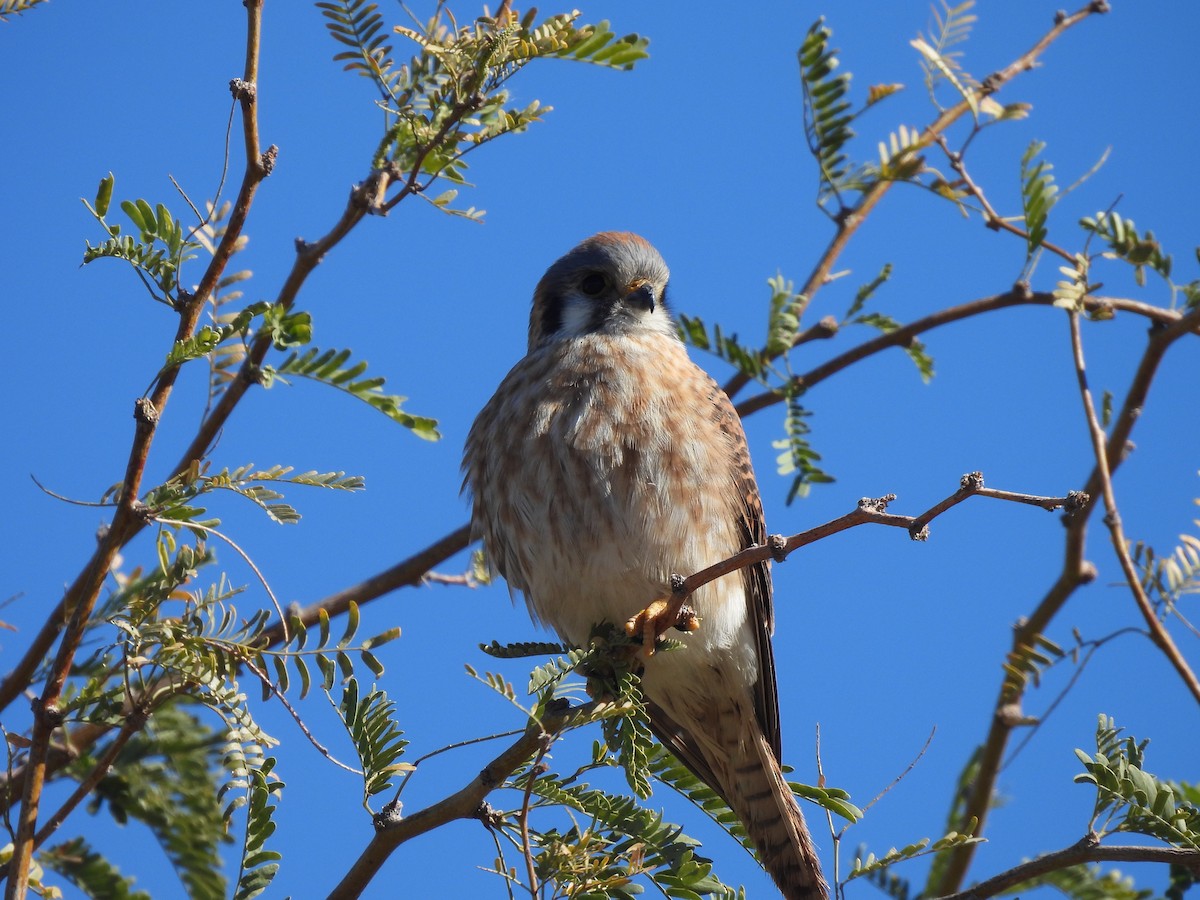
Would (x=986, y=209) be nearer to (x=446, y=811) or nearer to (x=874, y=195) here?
(x=874, y=195)

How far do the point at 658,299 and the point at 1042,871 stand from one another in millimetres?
2480

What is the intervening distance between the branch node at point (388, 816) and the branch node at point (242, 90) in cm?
132

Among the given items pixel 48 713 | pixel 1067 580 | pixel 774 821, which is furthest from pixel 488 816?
pixel 1067 580

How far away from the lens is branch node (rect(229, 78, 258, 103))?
2357mm

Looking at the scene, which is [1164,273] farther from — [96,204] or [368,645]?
[96,204]

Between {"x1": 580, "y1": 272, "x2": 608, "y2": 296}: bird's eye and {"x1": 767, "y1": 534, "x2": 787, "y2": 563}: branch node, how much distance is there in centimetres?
229

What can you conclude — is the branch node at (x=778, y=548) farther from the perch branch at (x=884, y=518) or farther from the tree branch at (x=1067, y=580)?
the tree branch at (x=1067, y=580)

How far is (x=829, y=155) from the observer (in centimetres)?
356

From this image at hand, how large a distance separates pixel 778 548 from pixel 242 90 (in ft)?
4.31

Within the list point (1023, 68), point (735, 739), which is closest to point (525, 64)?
point (1023, 68)

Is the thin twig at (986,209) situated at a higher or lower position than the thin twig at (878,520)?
higher

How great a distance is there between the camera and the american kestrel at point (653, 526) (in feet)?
11.0

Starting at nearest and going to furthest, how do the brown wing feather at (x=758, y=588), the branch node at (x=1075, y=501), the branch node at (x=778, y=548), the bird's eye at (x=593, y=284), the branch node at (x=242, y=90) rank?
the branch node at (x=1075, y=501) < the branch node at (x=778, y=548) < the branch node at (x=242, y=90) < the brown wing feather at (x=758, y=588) < the bird's eye at (x=593, y=284)

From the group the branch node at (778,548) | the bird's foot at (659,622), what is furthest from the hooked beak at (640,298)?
the branch node at (778,548)
